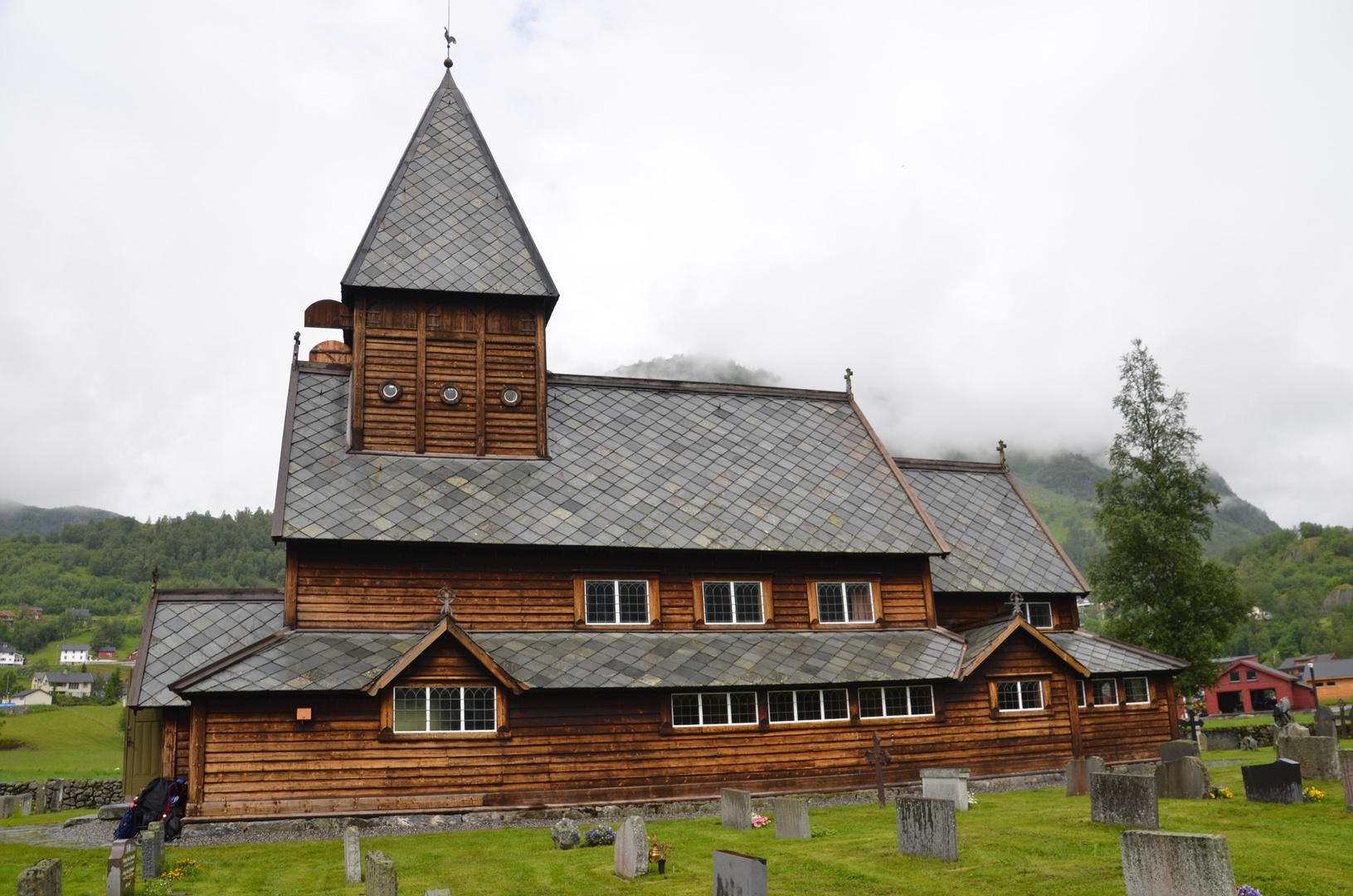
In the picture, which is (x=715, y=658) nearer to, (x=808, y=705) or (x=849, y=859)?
(x=808, y=705)

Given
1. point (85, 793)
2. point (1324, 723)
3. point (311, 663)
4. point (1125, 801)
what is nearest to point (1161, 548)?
point (1324, 723)

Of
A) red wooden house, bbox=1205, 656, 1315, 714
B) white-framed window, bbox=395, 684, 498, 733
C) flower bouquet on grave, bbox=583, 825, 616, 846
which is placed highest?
white-framed window, bbox=395, 684, 498, 733

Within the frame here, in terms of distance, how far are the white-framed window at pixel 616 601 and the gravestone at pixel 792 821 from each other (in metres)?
7.89

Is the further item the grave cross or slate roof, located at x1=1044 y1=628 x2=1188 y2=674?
slate roof, located at x1=1044 y1=628 x2=1188 y2=674

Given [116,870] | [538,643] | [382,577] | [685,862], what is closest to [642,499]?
[538,643]

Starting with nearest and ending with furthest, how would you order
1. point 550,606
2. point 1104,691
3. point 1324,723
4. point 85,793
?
point 550,606 → point 1104,691 → point 1324,723 → point 85,793

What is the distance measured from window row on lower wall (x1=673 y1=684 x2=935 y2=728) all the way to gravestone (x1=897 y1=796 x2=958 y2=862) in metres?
8.81

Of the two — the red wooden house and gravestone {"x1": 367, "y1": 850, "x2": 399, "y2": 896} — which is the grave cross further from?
the red wooden house

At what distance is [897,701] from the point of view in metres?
24.6

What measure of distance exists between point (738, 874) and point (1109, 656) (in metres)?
20.4

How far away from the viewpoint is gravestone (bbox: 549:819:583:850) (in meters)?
17.1

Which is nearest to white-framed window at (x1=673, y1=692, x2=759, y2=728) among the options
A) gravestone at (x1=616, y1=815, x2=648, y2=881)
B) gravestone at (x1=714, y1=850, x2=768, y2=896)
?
gravestone at (x1=616, y1=815, x2=648, y2=881)

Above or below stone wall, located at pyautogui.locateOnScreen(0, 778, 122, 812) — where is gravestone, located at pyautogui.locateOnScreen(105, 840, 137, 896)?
above

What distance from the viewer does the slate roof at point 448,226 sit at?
87.6ft
